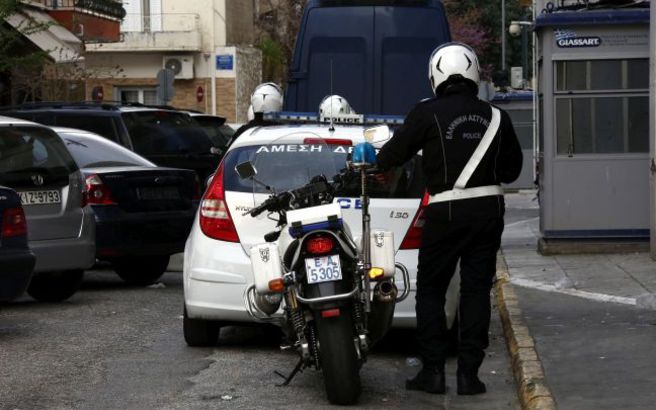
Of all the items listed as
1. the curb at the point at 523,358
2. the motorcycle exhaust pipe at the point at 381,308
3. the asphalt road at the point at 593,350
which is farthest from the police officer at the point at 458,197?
the asphalt road at the point at 593,350

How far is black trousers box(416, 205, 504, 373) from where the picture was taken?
28.9 ft

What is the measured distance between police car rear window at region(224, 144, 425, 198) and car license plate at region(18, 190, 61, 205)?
9.87 feet

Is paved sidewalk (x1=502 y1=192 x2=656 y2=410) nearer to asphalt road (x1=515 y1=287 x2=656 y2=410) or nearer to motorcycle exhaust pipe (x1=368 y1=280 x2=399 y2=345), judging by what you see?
asphalt road (x1=515 y1=287 x2=656 y2=410)

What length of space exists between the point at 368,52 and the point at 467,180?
26.8 feet

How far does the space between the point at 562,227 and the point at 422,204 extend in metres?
6.82

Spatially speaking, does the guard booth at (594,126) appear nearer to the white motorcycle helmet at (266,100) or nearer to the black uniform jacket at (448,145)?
the white motorcycle helmet at (266,100)

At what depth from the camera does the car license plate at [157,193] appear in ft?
48.3

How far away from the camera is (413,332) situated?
10602mm

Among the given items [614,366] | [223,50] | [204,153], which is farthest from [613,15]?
[223,50]

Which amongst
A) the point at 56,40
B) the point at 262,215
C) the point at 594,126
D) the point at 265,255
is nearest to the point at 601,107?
the point at 594,126

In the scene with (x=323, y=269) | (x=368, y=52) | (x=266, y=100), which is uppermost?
(x=368, y=52)

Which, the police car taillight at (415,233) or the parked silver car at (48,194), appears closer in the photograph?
the police car taillight at (415,233)

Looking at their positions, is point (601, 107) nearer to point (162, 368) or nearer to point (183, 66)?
point (162, 368)

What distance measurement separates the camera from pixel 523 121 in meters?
34.5
